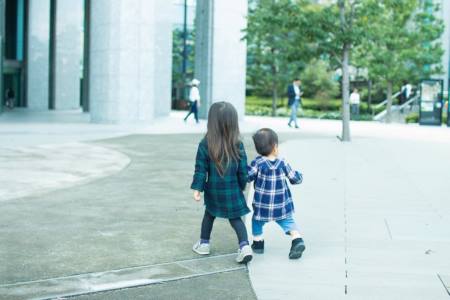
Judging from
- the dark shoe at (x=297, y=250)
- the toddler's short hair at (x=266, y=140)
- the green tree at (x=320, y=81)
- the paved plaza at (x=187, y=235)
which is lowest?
the paved plaza at (x=187, y=235)

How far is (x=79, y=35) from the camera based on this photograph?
47.0 m

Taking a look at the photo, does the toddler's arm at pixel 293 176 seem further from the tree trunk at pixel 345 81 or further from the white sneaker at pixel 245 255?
the tree trunk at pixel 345 81

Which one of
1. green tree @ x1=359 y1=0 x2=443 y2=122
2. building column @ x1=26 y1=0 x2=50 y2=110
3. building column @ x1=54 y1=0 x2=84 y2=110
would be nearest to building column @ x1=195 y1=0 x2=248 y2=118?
green tree @ x1=359 y1=0 x2=443 y2=122

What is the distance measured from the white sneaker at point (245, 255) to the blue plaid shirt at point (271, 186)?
38 centimetres

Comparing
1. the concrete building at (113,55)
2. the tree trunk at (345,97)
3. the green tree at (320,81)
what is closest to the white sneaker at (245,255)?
the tree trunk at (345,97)

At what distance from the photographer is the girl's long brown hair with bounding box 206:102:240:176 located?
5.97 m

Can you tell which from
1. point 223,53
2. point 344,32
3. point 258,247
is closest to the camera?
point 258,247

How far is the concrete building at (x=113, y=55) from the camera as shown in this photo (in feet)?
89.9

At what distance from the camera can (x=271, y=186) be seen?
627 centimetres

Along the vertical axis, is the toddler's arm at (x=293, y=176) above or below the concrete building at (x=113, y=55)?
below

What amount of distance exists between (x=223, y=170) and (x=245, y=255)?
2.38 feet

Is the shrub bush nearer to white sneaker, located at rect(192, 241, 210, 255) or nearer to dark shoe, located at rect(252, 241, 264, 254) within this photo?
dark shoe, located at rect(252, 241, 264, 254)

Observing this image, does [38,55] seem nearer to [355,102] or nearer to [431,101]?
[355,102]

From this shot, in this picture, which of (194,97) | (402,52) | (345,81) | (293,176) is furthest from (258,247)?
(402,52)
